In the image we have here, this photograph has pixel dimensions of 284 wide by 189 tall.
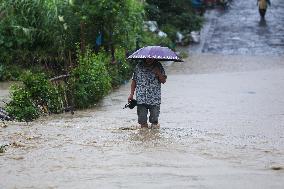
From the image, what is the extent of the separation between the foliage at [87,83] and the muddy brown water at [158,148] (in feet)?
0.94

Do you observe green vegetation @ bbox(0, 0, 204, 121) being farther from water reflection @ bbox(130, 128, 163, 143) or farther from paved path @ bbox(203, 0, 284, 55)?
paved path @ bbox(203, 0, 284, 55)

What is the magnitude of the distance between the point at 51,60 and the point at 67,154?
9905mm

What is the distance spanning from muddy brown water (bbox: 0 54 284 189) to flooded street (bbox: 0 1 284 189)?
0.03 ft

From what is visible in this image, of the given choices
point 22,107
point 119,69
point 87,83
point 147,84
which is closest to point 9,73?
point 119,69

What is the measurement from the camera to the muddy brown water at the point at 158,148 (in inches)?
239

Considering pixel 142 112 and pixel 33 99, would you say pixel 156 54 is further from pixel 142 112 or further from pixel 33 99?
pixel 33 99

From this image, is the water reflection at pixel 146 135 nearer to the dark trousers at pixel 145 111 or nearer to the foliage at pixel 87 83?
the dark trousers at pixel 145 111

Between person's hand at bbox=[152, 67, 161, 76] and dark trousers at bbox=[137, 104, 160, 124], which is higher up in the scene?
person's hand at bbox=[152, 67, 161, 76]

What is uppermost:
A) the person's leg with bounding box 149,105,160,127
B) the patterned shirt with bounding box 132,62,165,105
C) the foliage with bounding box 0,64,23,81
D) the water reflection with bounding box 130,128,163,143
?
the patterned shirt with bounding box 132,62,165,105

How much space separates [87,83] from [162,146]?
514 cm

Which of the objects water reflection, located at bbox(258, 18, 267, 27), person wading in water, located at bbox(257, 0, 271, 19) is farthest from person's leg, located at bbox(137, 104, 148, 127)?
person wading in water, located at bbox(257, 0, 271, 19)

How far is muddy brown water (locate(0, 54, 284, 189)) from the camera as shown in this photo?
6062 millimetres

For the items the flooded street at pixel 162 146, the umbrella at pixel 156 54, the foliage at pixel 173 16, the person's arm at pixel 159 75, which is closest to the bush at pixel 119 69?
the flooded street at pixel 162 146

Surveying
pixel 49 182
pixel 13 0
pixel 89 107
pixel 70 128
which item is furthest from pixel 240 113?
pixel 13 0
